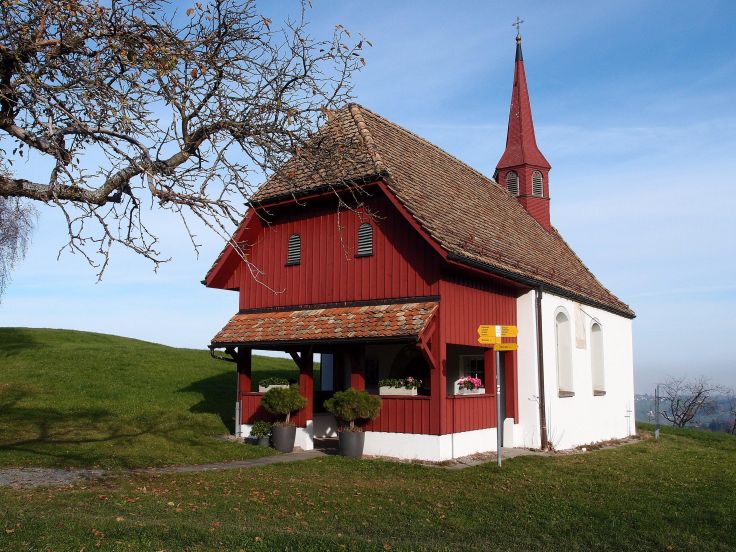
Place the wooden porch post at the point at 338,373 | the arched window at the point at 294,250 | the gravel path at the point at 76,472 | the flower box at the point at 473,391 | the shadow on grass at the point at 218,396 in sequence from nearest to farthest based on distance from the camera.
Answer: the gravel path at the point at 76,472, the flower box at the point at 473,391, the arched window at the point at 294,250, the wooden porch post at the point at 338,373, the shadow on grass at the point at 218,396

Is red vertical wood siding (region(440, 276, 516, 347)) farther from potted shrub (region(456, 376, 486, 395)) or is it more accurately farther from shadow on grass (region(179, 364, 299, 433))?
shadow on grass (region(179, 364, 299, 433))

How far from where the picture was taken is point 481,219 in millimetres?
19031

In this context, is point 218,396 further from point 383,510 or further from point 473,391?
point 383,510

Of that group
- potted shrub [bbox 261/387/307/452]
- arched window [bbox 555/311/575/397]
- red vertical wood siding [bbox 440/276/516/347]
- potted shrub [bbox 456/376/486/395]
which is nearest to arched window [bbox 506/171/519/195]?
arched window [bbox 555/311/575/397]

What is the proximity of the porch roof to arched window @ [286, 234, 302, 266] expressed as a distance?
1282 mm

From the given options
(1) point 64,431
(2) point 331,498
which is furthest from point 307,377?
(2) point 331,498

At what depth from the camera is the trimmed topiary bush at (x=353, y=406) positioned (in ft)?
47.5

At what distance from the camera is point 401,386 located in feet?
49.6

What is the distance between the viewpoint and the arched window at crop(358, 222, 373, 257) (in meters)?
16.2

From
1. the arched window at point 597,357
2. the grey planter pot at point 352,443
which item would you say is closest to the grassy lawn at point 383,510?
the grey planter pot at point 352,443

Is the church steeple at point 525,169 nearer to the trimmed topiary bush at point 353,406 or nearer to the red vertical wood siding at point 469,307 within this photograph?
the red vertical wood siding at point 469,307

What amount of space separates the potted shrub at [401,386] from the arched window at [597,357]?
338 inches

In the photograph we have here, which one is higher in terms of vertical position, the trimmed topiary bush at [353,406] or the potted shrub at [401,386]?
the potted shrub at [401,386]

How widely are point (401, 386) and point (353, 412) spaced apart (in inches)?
49.5
